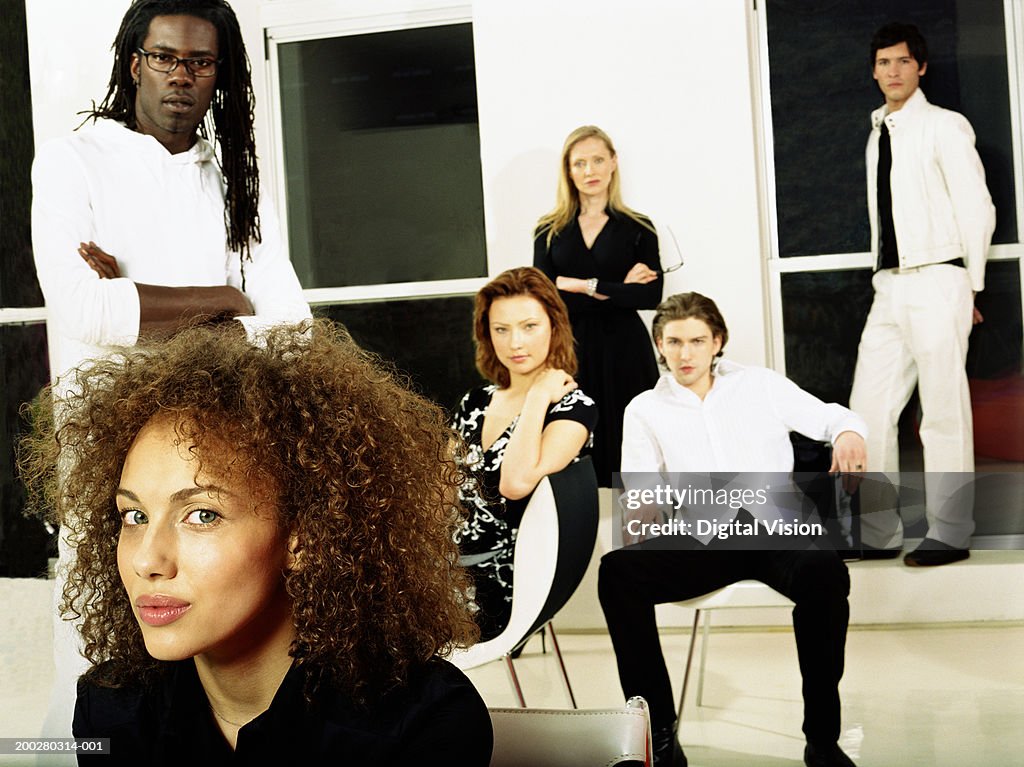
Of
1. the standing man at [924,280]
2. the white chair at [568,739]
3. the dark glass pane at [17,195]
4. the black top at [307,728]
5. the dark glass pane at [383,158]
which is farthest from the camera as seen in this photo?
the dark glass pane at [17,195]

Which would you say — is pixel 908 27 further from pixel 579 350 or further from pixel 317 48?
pixel 317 48

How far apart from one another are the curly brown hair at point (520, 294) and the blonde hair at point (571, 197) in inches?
4.7

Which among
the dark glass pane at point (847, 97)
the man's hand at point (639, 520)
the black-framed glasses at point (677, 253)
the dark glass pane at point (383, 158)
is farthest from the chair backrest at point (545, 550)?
the dark glass pane at point (847, 97)

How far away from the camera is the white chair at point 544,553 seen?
2.69 metres

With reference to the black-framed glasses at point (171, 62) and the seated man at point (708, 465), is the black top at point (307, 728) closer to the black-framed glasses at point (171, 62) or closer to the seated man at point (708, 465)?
the seated man at point (708, 465)

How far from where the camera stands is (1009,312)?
2.79 meters

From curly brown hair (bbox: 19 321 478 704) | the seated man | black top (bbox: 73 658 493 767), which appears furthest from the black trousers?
black top (bbox: 73 658 493 767)

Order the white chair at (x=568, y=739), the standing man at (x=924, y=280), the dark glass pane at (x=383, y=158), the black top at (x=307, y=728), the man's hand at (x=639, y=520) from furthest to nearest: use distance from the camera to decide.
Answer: the dark glass pane at (x=383, y=158) → the man's hand at (x=639, y=520) → the standing man at (x=924, y=280) → the white chair at (x=568, y=739) → the black top at (x=307, y=728)

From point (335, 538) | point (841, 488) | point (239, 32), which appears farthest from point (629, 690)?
point (239, 32)

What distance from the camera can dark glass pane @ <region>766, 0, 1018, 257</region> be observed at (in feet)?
9.07

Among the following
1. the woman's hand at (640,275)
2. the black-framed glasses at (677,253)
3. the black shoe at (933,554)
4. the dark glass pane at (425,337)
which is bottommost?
the black shoe at (933,554)

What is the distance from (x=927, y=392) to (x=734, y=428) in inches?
19.3

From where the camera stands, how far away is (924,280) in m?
2.82

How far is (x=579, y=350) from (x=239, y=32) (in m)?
1.26
